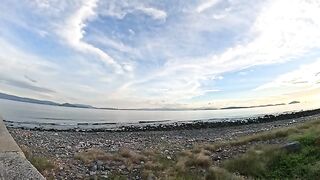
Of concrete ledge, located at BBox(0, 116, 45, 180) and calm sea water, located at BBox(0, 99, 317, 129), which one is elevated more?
calm sea water, located at BBox(0, 99, 317, 129)

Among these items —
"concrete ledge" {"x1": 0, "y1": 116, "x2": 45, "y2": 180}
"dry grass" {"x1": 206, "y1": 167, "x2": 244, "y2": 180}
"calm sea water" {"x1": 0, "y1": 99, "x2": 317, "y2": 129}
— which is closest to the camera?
"concrete ledge" {"x1": 0, "y1": 116, "x2": 45, "y2": 180}

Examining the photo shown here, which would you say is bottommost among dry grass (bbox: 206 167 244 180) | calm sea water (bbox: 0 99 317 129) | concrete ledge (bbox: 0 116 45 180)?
dry grass (bbox: 206 167 244 180)

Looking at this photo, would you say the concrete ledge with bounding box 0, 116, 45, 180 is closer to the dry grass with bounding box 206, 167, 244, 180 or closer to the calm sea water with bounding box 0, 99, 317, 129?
the dry grass with bounding box 206, 167, 244, 180

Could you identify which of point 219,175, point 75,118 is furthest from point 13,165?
point 75,118

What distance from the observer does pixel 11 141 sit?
11031mm

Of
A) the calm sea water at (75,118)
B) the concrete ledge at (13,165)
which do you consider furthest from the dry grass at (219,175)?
the calm sea water at (75,118)

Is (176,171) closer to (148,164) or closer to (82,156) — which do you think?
(148,164)

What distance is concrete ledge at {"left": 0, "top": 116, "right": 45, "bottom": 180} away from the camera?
7.88 meters

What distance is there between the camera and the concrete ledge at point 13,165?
788cm

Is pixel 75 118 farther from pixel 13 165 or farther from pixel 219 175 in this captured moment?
pixel 13 165

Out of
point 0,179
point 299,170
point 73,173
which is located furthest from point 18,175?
point 299,170

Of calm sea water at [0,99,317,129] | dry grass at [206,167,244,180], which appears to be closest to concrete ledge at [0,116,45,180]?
dry grass at [206,167,244,180]

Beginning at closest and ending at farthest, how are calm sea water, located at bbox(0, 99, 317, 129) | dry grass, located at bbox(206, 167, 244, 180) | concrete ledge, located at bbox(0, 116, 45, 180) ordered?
concrete ledge, located at bbox(0, 116, 45, 180) < dry grass, located at bbox(206, 167, 244, 180) < calm sea water, located at bbox(0, 99, 317, 129)

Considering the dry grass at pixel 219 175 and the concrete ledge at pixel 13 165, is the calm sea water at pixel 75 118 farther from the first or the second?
the dry grass at pixel 219 175
